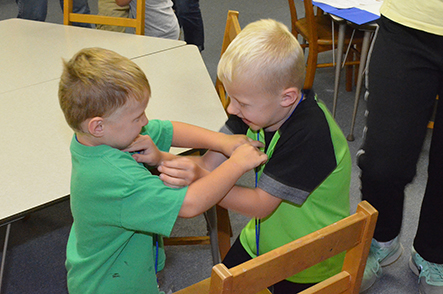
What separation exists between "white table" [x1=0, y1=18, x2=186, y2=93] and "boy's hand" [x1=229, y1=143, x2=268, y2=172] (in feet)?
3.46

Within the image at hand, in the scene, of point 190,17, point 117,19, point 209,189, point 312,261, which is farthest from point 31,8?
point 312,261

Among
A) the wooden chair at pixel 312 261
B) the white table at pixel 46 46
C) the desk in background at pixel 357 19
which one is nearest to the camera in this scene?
the wooden chair at pixel 312 261

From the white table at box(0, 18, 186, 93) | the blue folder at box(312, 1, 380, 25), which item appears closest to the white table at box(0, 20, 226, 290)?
the white table at box(0, 18, 186, 93)

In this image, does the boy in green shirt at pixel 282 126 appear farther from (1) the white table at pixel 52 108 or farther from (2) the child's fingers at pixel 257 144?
(1) the white table at pixel 52 108

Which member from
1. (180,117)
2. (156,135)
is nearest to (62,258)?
(180,117)

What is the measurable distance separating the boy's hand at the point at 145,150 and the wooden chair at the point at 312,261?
445mm

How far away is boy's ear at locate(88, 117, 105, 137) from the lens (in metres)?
0.94

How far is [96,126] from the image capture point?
3.12ft

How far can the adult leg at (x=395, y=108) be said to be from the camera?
1.37 meters

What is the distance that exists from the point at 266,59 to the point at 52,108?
0.93m

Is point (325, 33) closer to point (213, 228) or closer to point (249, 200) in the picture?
point (213, 228)

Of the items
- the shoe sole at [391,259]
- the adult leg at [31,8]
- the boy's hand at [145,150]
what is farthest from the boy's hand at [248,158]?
the adult leg at [31,8]

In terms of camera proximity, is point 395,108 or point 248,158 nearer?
point 248,158

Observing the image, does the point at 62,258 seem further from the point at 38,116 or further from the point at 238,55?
the point at 238,55
